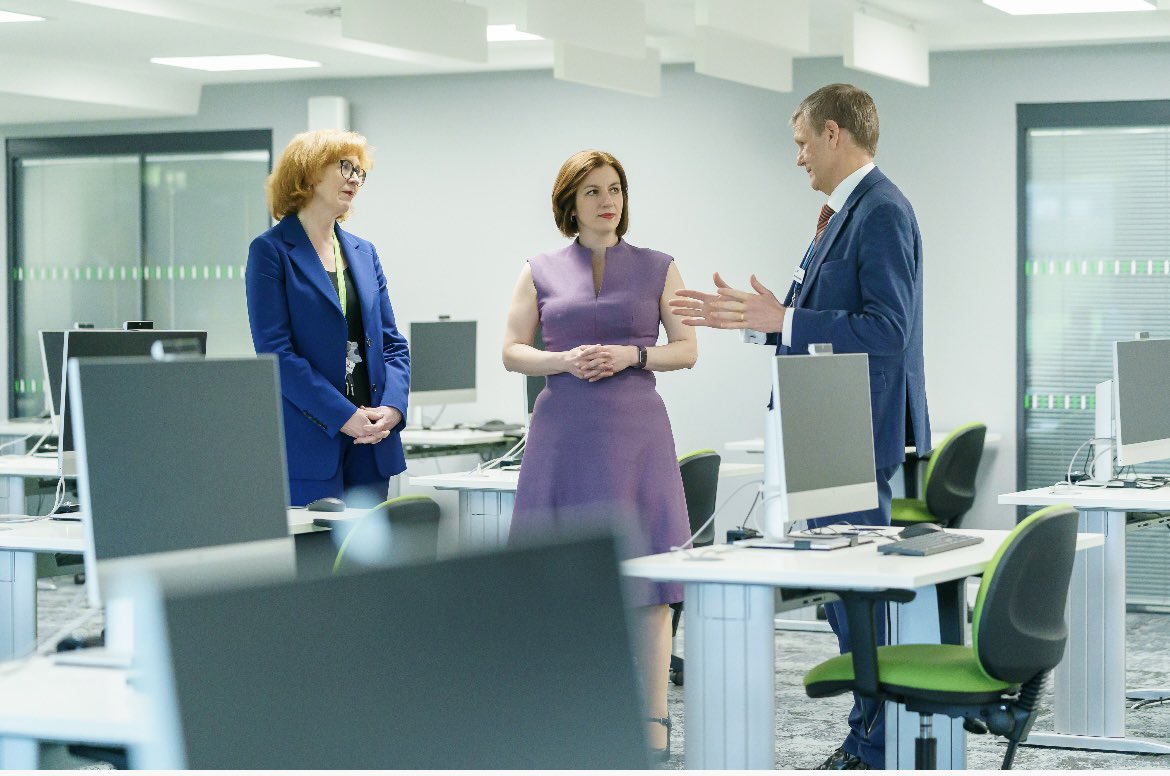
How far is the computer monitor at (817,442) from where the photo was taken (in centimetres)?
320

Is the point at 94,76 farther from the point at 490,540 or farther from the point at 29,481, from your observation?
the point at 490,540

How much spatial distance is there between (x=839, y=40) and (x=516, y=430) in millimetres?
2709

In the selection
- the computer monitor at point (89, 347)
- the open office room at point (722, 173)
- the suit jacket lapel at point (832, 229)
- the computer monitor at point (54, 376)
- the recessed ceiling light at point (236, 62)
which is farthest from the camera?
the recessed ceiling light at point (236, 62)

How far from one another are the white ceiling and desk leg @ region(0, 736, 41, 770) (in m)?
5.20

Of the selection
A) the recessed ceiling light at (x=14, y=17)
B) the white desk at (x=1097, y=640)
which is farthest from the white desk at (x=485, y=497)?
the recessed ceiling light at (x=14, y=17)

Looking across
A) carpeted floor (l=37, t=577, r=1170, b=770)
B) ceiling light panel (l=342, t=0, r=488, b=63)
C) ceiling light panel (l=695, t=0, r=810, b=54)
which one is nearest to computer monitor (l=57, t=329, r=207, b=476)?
carpeted floor (l=37, t=577, r=1170, b=770)

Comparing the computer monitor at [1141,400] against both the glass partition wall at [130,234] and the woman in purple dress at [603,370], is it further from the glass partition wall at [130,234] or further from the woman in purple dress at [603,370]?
the glass partition wall at [130,234]

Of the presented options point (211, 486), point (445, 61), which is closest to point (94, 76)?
point (445, 61)

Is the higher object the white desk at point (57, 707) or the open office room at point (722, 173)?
the open office room at point (722, 173)

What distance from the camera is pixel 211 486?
2.39 m

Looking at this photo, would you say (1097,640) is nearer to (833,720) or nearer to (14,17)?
(833,720)

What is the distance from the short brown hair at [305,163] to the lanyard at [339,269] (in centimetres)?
14

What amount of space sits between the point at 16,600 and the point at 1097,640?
3.06m

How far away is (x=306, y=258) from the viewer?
12.3ft
